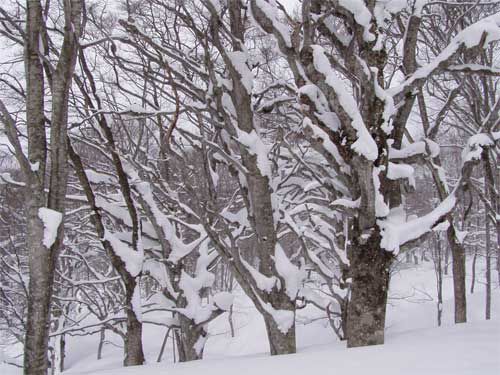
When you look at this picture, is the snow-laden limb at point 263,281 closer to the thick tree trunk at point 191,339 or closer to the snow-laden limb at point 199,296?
the snow-laden limb at point 199,296

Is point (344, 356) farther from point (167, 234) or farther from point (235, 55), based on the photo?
point (167, 234)

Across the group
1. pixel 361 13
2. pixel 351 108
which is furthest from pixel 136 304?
pixel 361 13

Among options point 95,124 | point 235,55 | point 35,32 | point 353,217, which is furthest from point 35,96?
point 95,124

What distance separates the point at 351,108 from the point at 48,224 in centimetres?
263

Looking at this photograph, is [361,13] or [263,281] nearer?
[361,13]

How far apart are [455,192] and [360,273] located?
1.19m

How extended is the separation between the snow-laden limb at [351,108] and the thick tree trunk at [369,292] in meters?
0.81

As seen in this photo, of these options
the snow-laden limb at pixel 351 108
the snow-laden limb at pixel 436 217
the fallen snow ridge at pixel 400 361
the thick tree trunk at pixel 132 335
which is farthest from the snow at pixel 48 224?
the thick tree trunk at pixel 132 335

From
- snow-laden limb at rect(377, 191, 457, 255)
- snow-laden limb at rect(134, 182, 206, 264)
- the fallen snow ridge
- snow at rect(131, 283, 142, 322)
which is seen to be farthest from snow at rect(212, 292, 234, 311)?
snow-laden limb at rect(377, 191, 457, 255)

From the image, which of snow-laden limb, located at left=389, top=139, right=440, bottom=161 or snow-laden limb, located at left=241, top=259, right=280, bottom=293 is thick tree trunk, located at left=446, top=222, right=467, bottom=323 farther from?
snow-laden limb, located at left=241, top=259, right=280, bottom=293

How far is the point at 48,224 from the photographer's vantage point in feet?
10.0

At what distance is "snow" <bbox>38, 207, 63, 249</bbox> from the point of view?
10.00ft

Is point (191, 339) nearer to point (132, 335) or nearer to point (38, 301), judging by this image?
point (132, 335)

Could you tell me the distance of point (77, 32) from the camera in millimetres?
3258
